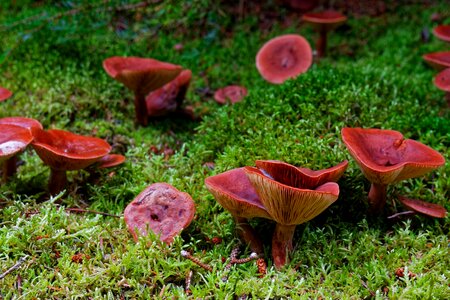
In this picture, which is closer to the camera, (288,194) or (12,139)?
(288,194)

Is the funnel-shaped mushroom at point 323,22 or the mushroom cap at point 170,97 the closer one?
the mushroom cap at point 170,97

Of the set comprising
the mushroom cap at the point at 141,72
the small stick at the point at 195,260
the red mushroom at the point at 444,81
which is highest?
the mushroom cap at the point at 141,72

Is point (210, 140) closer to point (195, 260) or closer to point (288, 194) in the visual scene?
point (195, 260)

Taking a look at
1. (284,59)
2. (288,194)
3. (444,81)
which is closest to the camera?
(288,194)

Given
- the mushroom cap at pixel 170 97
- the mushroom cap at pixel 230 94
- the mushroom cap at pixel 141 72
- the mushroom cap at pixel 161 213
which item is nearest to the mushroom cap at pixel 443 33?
the mushroom cap at pixel 230 94

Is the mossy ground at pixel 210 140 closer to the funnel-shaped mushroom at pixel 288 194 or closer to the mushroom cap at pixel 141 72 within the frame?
the funnel-shaped mushroom at pixel 288 194

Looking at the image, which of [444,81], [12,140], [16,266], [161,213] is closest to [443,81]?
[444,81]

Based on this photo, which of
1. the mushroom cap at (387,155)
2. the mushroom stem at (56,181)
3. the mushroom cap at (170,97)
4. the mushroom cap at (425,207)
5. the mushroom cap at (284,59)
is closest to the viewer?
the mushroom cap at (387,155)
